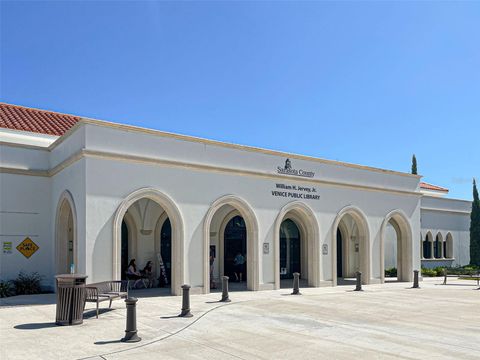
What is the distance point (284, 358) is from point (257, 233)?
35.8 feet

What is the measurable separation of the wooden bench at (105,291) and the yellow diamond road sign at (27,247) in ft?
19.4

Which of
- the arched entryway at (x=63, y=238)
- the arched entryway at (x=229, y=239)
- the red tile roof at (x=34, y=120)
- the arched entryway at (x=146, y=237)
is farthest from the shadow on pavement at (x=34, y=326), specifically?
the red tile roof at (x=34, y=120)

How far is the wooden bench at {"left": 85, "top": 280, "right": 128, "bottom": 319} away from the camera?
1208 cm

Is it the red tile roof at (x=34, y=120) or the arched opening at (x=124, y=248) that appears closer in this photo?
the arched opening at (x=124, y=248)

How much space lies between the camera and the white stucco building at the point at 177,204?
15633mm

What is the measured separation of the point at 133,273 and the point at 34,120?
31.5 feet

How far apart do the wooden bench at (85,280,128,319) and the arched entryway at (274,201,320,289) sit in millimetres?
7578

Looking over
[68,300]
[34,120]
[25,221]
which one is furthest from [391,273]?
[68,300]

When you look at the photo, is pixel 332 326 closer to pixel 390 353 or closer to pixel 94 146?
pixel 390 353

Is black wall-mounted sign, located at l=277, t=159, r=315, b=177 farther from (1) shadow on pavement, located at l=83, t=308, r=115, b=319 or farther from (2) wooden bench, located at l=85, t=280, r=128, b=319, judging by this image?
(1) shadow on pavement, located at l=83, t=308, r=115, b=319

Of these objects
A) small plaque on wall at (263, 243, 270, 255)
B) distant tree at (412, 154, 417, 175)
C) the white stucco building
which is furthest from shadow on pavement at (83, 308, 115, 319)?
distant tree at (412, 154, 417, 175)

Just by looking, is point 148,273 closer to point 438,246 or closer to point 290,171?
point 290,171

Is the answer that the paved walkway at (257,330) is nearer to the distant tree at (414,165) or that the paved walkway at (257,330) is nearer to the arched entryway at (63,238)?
the arched entryway at (63,238)

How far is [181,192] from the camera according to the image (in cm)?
1730
